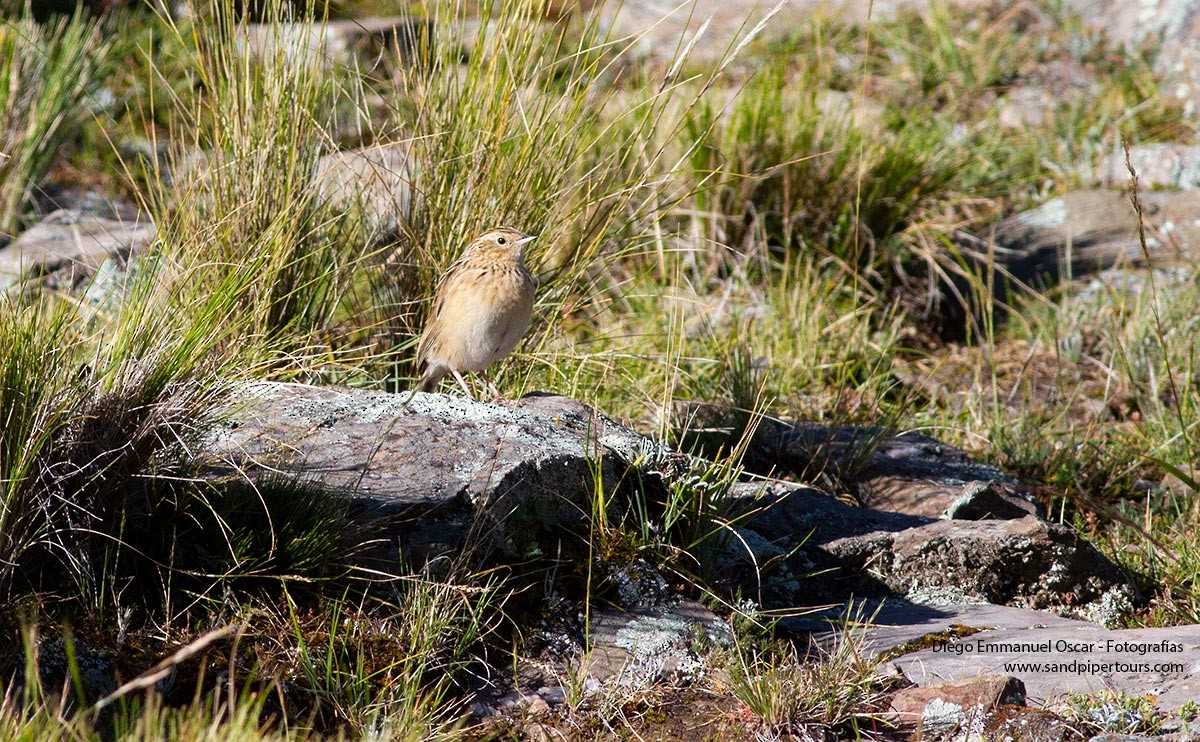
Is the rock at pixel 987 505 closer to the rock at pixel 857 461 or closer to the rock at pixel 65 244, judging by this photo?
the rock at pixel 857 461

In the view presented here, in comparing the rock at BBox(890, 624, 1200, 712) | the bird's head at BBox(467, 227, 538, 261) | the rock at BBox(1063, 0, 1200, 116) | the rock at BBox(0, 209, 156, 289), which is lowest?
the rock at BBox(0, 209, 156, 289)

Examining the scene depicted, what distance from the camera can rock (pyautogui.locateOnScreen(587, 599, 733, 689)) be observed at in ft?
12.1

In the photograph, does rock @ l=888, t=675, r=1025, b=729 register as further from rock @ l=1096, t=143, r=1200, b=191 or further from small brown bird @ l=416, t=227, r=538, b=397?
rock @ l=1096, t=143, r=1200, b=191

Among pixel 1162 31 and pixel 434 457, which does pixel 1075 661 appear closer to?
pixel 434 457

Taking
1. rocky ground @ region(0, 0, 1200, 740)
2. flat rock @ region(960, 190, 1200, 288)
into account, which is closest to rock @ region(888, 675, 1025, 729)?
rocky ground @ region(0, 0, 1200, 740)

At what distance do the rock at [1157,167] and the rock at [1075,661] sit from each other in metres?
5.48

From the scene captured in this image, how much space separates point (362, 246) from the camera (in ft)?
17.9

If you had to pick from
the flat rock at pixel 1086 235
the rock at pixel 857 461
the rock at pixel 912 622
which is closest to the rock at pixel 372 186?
the rock at pixel 857 461

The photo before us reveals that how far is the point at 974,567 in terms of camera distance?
4.43 m

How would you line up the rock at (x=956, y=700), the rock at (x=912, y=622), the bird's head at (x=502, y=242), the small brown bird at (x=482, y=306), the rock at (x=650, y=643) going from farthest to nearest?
the bird's head at (x=502, y=242) < the small brown bird at (x=482, y=306) < the rock at (x=912, y=622) < the rock at (x=650, y=643) < the rock at (x=956, y=700)

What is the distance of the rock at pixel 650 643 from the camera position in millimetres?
3697

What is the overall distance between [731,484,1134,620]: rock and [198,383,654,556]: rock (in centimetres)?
71

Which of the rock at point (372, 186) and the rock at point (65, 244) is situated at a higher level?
the rock at point (372, 186)

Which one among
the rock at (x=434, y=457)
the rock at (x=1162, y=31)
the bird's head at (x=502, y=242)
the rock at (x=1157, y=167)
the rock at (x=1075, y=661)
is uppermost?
the rock at (x=1162, y=31)
